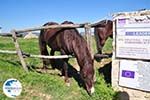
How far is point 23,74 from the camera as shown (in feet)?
31.7

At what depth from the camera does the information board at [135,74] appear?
7961 millimetres

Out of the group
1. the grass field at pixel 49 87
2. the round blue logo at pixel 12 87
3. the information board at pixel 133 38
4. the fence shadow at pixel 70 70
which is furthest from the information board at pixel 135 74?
the round blue logo at pixel 12 87

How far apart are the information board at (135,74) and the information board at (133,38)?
0.20 meters

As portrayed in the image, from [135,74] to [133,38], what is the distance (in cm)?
101

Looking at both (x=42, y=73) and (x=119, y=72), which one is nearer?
(x=119, y=72)

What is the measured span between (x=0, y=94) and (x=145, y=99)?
154 inches

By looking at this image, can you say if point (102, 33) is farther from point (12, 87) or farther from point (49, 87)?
point (12, 87)

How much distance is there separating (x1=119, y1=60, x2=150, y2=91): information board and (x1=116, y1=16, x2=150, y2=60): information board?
20 cm

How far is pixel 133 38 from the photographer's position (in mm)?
8148

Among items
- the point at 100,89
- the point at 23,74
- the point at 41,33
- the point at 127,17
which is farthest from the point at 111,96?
the point at 41,33

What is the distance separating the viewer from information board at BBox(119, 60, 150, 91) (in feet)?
26.1

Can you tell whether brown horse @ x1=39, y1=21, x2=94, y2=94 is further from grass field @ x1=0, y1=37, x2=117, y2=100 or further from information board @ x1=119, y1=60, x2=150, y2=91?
information board @ x1=119, y1=60, x2=150, y2=91

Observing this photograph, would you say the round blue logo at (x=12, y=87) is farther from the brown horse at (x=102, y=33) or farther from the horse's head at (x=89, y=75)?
the brown horse at (x=102, y=33)

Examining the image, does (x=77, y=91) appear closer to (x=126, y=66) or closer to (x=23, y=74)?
(x=126, y=66)
